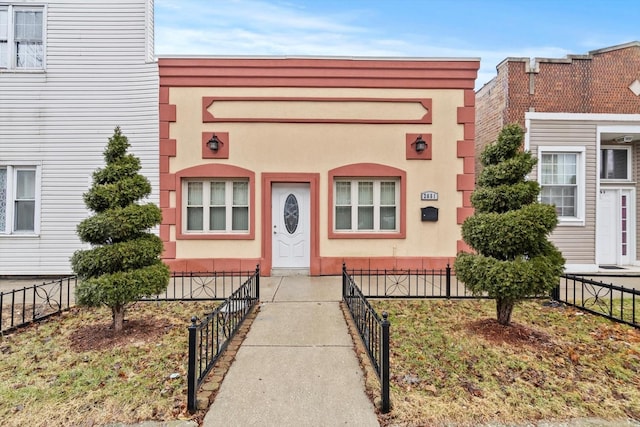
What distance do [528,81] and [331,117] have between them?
548 cm

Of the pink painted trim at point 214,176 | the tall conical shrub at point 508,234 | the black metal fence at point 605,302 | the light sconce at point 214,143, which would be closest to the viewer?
the tall conical shrub at point 508,234

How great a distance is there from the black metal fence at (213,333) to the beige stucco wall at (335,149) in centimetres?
317

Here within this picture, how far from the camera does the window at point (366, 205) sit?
9.36 metres

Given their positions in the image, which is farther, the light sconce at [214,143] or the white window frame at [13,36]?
the white window frame at [13,36]

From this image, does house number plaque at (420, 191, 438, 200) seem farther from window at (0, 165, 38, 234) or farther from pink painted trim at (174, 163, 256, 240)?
window at (0, 165, 38, 234)

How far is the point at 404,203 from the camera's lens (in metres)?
9.22

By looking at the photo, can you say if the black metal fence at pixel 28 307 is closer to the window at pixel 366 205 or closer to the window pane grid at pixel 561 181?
the window at pixel 366 205

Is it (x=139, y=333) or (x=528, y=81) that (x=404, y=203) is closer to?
(x=528, y=81)

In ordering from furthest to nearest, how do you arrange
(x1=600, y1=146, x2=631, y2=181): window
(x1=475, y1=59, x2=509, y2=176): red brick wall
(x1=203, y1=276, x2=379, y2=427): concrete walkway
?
(x1=600, y1=146, x2=631, y2=181): window < (x1=475, y1=59, x2=509, y2=176): red brick wall < (x1=203, y1=276, x2=379, y2=427): concrete walkway

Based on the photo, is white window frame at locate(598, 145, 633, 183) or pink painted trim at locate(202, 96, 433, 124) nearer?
pink painted trim at locate(202, 96, 433, 124)

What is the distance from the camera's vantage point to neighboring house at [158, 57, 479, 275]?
9.09 m

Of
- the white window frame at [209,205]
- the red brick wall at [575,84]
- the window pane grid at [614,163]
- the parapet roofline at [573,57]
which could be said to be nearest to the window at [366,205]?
the white window frame at [209,205]

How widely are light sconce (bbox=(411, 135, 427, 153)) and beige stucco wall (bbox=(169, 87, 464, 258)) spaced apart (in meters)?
0.29

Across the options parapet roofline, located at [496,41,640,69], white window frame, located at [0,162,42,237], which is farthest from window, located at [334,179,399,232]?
white window frame, located at [0,162,42,237]
